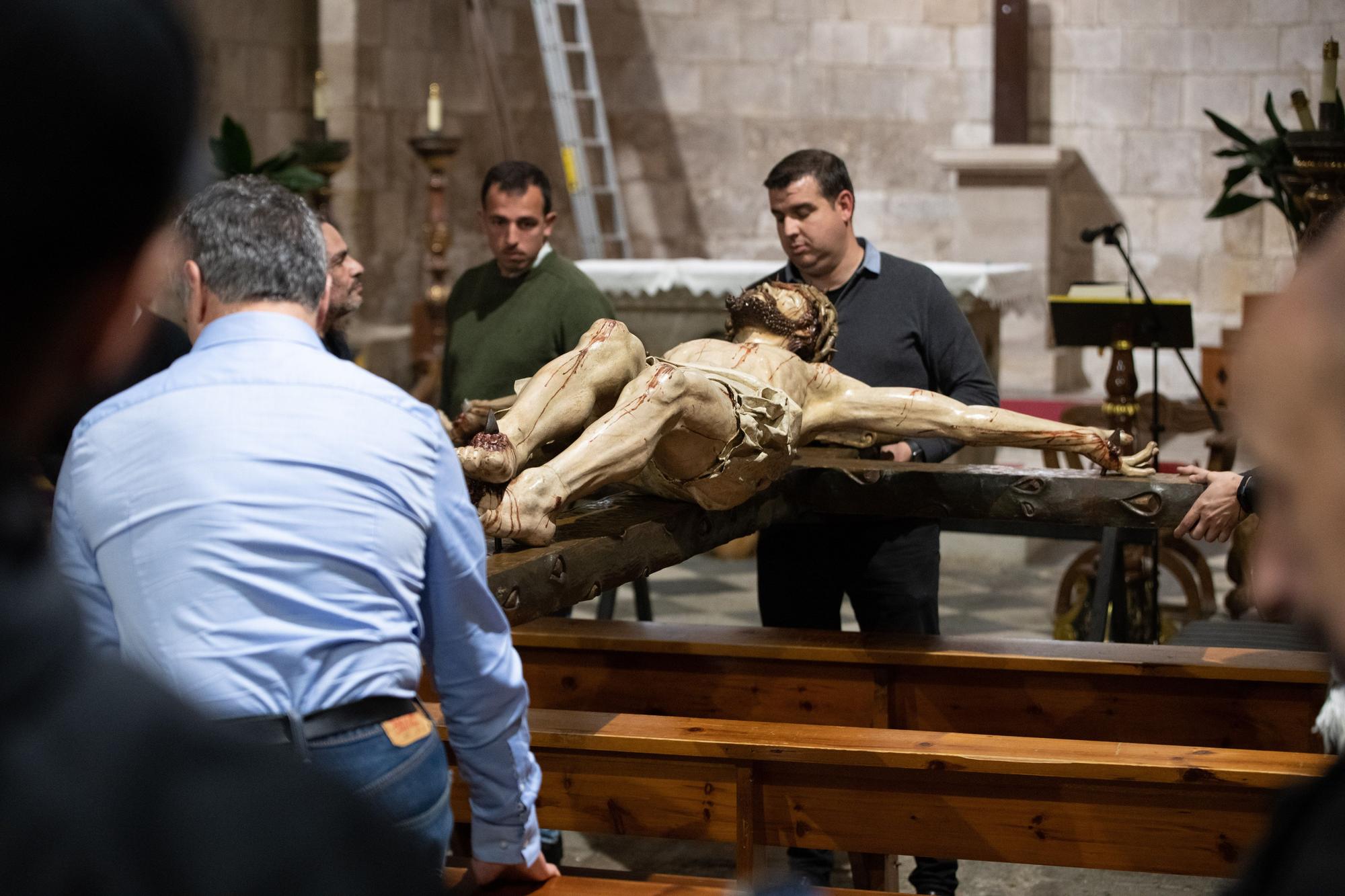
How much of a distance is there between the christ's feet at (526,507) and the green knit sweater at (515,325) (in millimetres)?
1706

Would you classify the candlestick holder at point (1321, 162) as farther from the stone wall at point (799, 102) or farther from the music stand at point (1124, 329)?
the stone wall at point (799, 102)

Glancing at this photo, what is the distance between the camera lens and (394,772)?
1.71 meters

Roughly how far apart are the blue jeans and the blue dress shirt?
0.05 m

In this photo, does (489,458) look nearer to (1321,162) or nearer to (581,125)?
(1321,162)

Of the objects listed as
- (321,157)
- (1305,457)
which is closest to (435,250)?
(321,157)

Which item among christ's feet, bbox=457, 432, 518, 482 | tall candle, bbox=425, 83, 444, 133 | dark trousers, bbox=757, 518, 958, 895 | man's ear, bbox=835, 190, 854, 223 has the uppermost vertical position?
tall candle, bbox=425, 83, 444, 133

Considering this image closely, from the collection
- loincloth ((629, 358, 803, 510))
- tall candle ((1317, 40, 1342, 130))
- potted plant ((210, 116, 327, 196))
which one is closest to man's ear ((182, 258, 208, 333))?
loincloth ((629, 358, 803, 510))

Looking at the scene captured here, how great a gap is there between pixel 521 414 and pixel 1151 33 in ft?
29.5

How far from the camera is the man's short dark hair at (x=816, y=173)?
12.9ft

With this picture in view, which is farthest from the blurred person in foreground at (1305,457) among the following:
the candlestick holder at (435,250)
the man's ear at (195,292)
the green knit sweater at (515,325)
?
the candlestick holder at (435,250)

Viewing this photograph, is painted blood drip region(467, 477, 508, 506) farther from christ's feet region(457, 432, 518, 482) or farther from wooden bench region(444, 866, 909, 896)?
wooden bench region(444, 866, 909, 896)

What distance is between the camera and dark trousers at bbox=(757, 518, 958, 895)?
3.83m

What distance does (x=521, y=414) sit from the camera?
10.1 ft

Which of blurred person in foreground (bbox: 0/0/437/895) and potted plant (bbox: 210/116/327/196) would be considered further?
potted plant (bbox: 210/116/327/196)
